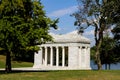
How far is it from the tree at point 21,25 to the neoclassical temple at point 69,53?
3160cm

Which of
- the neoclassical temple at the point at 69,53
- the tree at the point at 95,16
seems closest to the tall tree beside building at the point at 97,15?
the tree at the point at 95,16

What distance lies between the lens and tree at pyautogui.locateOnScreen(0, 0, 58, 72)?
41000 millimetres

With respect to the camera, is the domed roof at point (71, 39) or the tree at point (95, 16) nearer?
the tree at point (95, 16)

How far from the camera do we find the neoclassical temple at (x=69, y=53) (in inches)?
3086

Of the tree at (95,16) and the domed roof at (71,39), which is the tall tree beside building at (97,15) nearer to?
the tree at (95,16)

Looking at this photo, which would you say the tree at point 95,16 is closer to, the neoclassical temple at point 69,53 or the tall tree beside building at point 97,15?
the tall tree beside building at point 97,15

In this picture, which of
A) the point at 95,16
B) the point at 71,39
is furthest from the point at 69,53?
the point at 95,16

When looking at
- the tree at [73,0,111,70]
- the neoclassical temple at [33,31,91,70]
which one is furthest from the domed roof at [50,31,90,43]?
the tree at [73,0,111,70]

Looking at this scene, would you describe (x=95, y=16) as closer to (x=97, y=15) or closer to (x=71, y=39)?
(x=97, y=15)

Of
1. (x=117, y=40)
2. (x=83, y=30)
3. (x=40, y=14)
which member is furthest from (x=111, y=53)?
(x=40, y=14)

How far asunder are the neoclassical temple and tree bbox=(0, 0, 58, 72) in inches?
1244

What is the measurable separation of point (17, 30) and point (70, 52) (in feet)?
125

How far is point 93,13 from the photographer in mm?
49844

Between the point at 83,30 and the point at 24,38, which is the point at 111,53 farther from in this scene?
the point at 24,38
